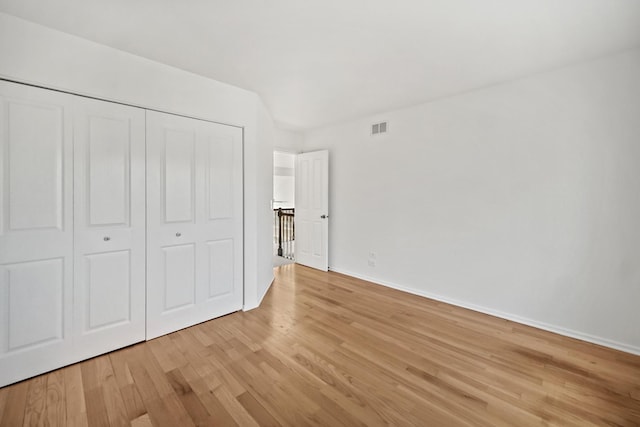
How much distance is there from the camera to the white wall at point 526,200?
93.2 inches

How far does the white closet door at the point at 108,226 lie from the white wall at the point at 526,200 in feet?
10.0

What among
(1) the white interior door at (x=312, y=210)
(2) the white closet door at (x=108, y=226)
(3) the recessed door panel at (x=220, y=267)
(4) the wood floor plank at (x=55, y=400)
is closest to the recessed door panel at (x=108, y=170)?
(2) the white closet door at (x=108, y=226)

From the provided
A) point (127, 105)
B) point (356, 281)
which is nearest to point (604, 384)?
point (356, 281)

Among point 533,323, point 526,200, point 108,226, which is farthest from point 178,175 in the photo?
point 533,323

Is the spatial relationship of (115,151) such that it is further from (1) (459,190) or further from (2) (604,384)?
(2) (604,384)

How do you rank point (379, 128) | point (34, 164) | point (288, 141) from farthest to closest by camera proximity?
point (288, 141) → point (379, 128) → point (34, 164)

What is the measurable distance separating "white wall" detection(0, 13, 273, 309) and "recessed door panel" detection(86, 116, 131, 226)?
10.2 inches

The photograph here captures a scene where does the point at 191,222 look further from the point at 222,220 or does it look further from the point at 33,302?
the point at 33,302

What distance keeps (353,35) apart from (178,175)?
1976 mm

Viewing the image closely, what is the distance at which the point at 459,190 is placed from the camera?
129 inches

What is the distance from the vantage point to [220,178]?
9.41ft

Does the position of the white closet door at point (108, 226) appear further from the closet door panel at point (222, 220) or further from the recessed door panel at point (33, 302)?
the closet door panel at point (222, 220)

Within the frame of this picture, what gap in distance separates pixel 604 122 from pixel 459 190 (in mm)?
1334

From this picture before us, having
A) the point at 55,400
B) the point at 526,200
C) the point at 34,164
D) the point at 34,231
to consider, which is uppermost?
the point at 34,164
